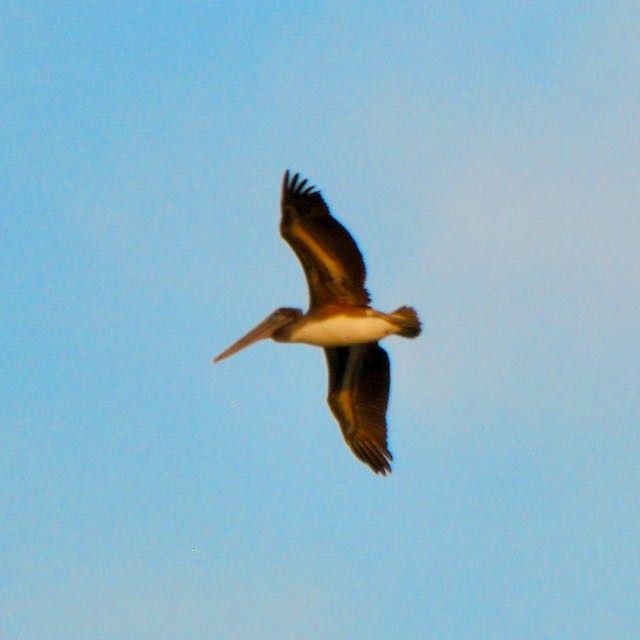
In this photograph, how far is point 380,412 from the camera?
93.0ft

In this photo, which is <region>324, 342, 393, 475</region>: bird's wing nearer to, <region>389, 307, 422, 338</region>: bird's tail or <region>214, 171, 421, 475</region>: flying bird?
<region>214, 171, 421, 475</region>: flying bird

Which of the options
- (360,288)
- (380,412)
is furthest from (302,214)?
(380,412)

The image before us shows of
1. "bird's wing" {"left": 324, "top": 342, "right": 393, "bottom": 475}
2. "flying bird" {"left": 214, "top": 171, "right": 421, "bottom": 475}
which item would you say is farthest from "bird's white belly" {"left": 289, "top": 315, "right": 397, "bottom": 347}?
"bird's wing" {"left": 324, "top": 342, "right": 393, "bottom": 475}

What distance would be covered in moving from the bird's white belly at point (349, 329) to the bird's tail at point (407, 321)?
105mm

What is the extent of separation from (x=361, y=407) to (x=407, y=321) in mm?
1732

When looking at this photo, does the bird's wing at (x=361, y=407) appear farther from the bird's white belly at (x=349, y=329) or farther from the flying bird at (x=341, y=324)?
the bird's white belly at (x=349, y=329)

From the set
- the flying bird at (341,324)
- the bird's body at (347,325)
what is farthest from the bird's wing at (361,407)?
the bird's body at (347,325)

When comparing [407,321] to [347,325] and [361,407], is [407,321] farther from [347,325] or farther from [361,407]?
[361,407]

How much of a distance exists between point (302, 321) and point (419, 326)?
1.59m

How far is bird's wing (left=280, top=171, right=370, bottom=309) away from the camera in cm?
2648

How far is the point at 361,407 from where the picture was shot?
93.0 ft

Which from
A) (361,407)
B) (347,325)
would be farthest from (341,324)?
(361,407)

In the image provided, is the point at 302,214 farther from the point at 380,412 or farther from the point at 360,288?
the point at 380,412

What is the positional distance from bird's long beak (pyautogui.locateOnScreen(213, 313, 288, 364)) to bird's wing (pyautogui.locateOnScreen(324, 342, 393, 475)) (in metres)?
0.94
